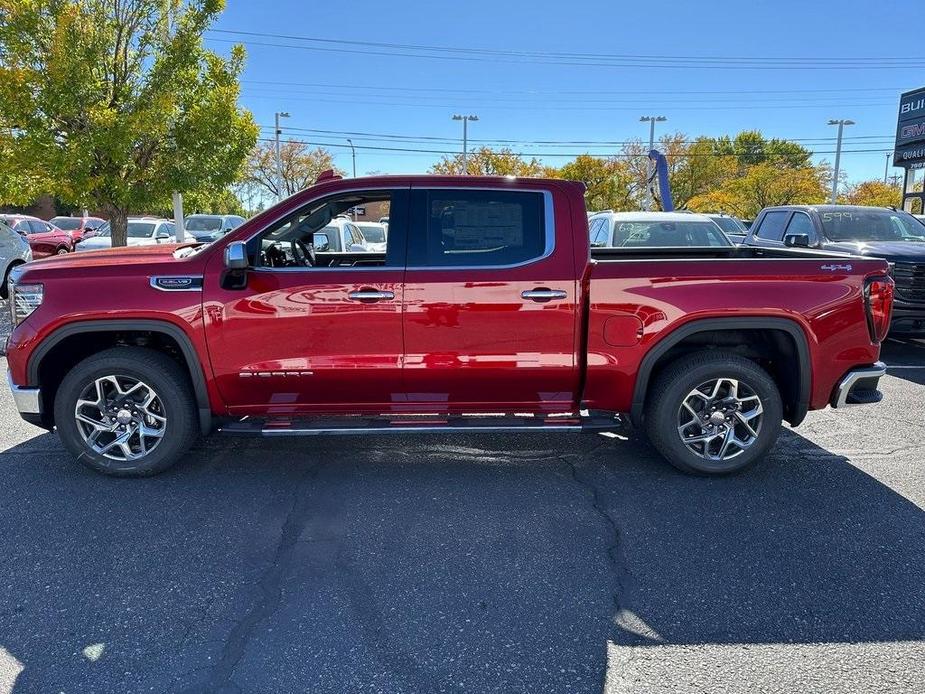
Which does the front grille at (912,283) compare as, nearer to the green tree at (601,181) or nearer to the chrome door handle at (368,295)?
the chrome door handle at (368,295)

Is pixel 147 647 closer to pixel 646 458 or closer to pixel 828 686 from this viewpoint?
pixel 828 686

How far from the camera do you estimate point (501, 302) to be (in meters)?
4.19

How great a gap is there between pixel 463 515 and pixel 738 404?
6.63 ft

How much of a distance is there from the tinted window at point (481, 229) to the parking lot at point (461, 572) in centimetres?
151

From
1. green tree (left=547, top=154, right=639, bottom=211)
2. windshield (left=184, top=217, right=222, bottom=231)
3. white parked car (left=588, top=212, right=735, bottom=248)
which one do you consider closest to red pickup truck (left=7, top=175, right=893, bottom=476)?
white parked car (left=588, top=212, right=735, bottom=248)

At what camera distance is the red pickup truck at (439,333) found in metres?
4.18

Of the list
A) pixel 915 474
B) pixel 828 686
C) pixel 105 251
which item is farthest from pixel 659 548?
pixel 105 251

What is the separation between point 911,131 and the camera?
712 inches

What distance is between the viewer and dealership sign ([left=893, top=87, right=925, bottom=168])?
17.7 meters

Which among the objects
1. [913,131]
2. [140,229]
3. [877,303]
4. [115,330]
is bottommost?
[115,330]

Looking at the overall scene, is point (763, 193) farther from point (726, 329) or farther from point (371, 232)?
point (726, 329)

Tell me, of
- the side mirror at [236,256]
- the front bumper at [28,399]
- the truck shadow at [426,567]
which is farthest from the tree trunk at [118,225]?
the side mirror at [236,256]

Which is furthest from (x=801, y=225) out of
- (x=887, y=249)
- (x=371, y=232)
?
(x=371, y=232)

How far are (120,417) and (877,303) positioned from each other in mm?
5060
